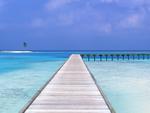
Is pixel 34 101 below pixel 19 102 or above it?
above

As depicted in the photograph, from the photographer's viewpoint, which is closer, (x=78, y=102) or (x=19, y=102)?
(x=78, y=102)

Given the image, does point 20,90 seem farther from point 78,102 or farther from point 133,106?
point 78,102

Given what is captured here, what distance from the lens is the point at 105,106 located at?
655 centimetres

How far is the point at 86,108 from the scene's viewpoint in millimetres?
6328

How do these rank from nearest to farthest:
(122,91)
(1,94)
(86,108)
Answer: (86,108), (1,94), (122,91)

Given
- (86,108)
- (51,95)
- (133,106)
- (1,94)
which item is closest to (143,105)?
(133,106)

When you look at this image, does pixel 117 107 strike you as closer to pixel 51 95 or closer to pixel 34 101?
pixel 51 95

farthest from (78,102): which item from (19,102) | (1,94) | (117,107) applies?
(1,94)

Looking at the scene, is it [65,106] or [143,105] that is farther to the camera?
[143,105]

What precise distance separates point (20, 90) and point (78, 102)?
6855 mm

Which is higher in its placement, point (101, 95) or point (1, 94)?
point (101, 95)

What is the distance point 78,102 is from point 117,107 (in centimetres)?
324

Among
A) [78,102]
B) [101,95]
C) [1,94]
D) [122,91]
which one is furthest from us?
[122,91]

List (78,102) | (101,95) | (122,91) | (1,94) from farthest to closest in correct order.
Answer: (122,91), (1,94), (101,95), (78,102)
